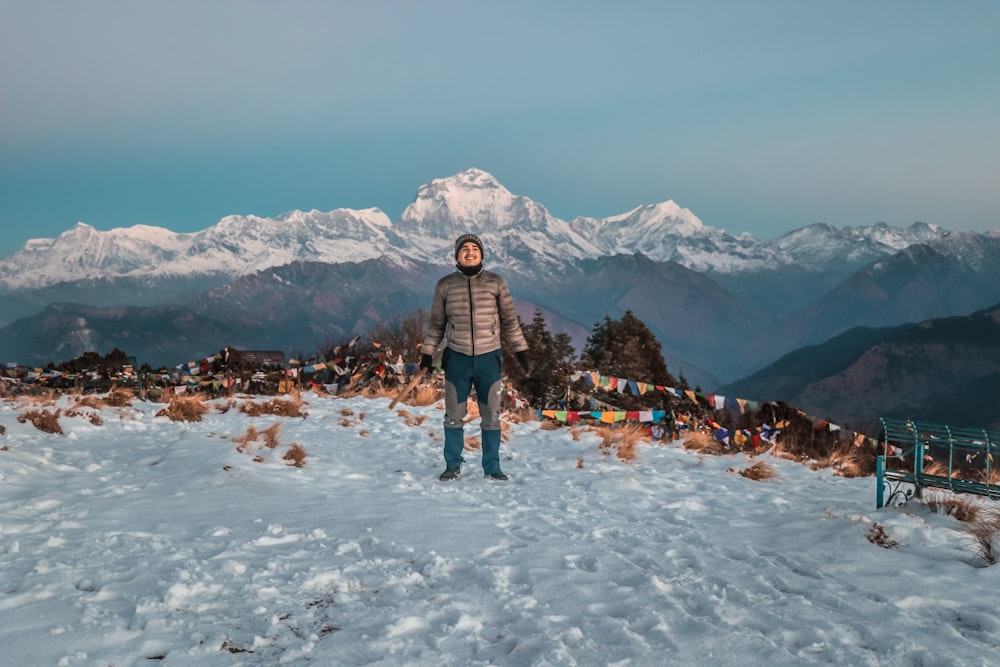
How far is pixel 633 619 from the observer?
3.65m

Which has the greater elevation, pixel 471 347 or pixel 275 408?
pixel 471 347

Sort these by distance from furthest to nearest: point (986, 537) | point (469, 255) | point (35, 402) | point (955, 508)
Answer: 1. point (35, 402)
2. point (469, 255)
3. point (955, 508)
4. point (986, 537)

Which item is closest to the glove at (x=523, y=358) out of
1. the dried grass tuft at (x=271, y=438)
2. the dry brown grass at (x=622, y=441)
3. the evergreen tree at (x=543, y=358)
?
the dry brown grass at (x=622, y=441)

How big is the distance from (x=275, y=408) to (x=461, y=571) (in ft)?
26.5

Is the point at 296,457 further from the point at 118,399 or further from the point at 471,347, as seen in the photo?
the point at 118,399

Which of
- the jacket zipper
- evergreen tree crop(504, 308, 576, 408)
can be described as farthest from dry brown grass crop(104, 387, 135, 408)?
evergreen tree crop(504, 308, 576, 408)

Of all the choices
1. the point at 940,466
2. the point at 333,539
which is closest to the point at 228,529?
the point at 333,539

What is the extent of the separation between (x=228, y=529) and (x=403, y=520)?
126 centimetres

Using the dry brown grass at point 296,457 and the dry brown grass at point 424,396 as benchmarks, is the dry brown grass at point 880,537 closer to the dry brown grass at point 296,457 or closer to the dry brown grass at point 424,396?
the dry brown grass at point 296,457

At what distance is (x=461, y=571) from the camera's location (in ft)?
14.3

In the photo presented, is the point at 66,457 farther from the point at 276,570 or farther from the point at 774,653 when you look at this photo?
the point at 774,653

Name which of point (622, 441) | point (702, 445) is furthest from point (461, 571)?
point (702, 445)

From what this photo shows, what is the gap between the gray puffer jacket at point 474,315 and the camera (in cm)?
750

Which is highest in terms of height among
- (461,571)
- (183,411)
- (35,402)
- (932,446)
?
(932,446)
